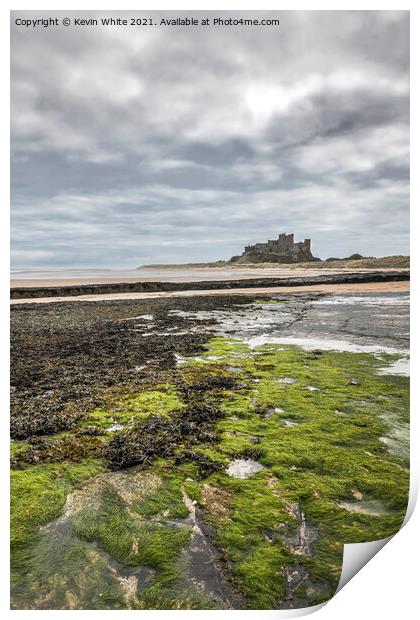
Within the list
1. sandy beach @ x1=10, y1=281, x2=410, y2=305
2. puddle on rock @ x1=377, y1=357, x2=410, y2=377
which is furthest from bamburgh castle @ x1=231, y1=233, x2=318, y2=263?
puddle on rock @ x1=377, y1=357, x2=410, y2=377

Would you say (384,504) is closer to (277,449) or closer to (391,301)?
(277,449)

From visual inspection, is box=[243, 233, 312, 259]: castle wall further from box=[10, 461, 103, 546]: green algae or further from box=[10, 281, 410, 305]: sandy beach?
box=[10, 461, 103, 546]: green algae

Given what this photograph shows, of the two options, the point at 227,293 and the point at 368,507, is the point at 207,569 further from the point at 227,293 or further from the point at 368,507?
the point at 227,293

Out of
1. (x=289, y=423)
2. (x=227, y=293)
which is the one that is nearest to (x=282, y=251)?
(x=227, y=293)

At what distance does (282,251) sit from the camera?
33750 millimetres

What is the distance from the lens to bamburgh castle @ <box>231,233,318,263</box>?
2700 cm

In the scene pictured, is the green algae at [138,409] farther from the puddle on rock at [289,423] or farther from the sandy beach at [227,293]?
the sandy beach at [227,293]

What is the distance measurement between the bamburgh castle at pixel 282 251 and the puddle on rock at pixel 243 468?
19.1m

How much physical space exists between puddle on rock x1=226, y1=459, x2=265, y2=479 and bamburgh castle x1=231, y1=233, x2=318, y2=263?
19111 millimetres

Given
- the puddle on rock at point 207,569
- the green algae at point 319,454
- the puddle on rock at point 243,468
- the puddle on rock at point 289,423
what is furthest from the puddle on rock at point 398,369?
the puddle on rock at point 207,569

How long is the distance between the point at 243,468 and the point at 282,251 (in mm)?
31259
